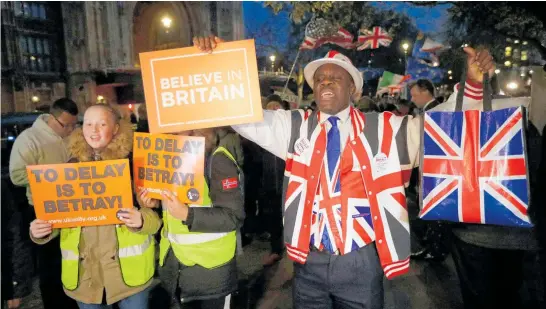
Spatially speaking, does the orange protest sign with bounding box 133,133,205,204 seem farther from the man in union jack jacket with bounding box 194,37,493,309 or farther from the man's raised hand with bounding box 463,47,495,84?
the man's raised hand with bounding box 463,47,495,84

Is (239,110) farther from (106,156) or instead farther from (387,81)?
(387,81)

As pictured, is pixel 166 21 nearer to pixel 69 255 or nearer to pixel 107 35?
pixel 107 35

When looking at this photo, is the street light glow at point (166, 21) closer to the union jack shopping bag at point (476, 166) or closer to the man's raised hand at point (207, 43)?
the man's raised hand at point (207, 43)

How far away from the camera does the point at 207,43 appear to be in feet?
8.79

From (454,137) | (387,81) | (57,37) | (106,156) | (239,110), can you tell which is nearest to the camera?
(454,137)

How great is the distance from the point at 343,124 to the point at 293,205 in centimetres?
63

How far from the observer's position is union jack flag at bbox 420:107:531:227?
2412mm

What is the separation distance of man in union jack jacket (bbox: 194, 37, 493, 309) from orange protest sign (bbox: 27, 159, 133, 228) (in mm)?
1036

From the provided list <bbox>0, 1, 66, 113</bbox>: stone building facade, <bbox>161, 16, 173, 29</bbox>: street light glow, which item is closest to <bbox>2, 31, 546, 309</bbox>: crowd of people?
<bbox>0, 1, 66, 113</bbox>: stone building facade

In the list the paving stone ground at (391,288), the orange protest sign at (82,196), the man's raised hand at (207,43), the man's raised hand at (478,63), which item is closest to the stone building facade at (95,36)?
the paving stone ground at (391,288)

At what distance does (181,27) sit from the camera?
3381cm

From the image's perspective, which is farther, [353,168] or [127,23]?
[127,23]

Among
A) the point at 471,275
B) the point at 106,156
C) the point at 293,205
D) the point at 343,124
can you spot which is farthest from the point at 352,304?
the point at 106,156

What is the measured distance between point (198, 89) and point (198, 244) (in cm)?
102
